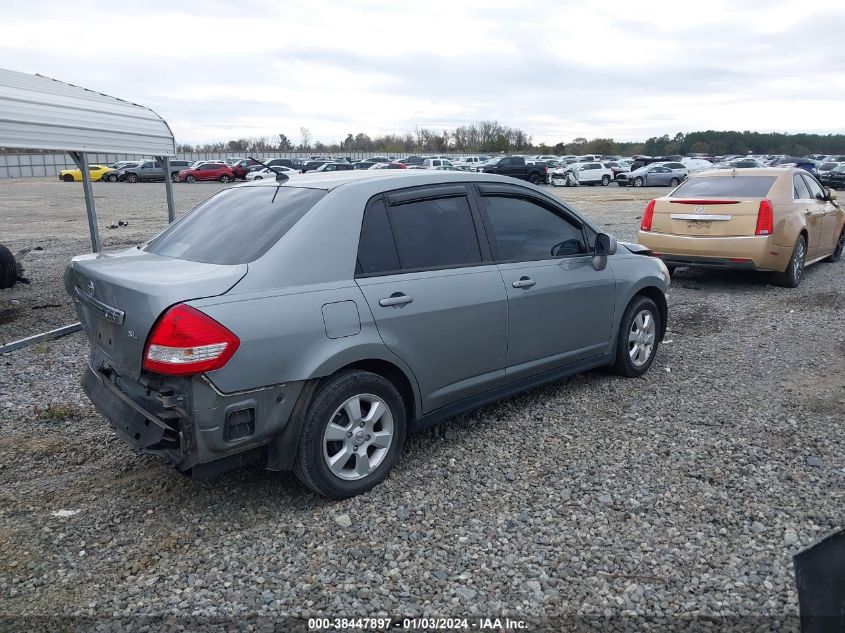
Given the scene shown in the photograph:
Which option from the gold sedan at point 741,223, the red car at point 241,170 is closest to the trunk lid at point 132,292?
the gold sedan at point 741,223

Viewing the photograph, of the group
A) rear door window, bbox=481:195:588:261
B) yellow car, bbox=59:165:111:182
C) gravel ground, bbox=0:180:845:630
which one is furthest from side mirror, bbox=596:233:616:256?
yellow car, bbox=59:165:111:182

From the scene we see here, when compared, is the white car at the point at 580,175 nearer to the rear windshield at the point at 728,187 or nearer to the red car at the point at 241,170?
the red car at the point at 241,170

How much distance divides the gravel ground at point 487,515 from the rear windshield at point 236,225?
1.35 metres

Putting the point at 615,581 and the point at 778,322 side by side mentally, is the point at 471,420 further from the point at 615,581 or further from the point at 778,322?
the point at 778,322

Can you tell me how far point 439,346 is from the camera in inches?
156

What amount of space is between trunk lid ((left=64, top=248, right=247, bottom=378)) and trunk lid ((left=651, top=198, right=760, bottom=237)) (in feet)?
24.1

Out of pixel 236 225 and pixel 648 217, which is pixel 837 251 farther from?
pixel 236 225

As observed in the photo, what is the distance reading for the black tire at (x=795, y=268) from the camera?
9.13 m

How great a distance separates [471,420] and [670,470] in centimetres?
140

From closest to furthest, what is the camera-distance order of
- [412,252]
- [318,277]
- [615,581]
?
[615,581], [318,277], [412,252]

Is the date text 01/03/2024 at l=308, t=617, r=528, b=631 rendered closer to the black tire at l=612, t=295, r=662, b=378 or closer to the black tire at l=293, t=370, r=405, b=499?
the black tire at l=293, t=370, r=405, b=499

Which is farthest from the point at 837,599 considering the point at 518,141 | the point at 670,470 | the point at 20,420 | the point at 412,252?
the point at 518,141

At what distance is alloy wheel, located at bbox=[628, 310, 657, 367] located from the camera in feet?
18.2

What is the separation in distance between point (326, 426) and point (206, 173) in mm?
45825
